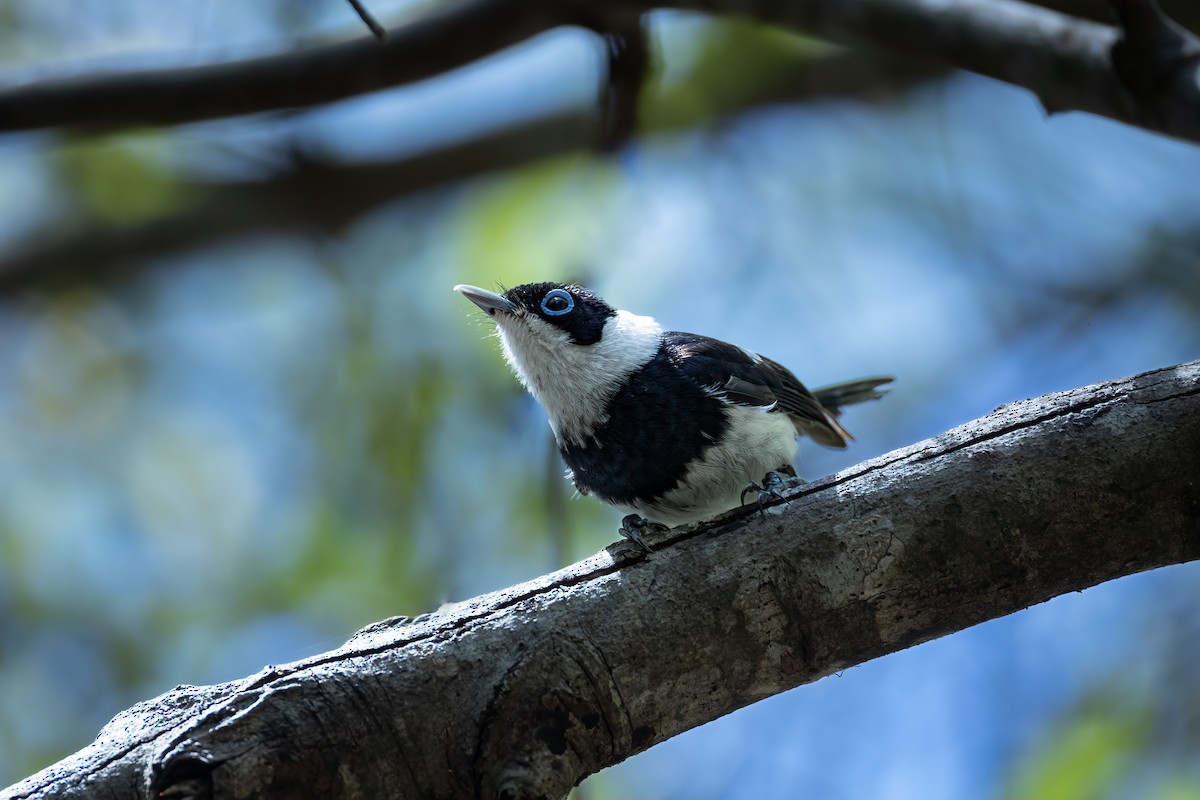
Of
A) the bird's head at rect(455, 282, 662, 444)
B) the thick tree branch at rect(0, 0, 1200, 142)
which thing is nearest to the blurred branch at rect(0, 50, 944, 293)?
the thick tree branch at rect(0, 0, 1200, 142)

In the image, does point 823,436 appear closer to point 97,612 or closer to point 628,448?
point 628,448

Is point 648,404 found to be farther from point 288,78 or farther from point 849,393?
point 288,78

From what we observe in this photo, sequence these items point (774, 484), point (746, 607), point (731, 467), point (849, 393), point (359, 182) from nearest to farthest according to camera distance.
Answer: point (746, 607) → point (774, 484) → point (731, 467) → point (849, 393) → point (359, 182)

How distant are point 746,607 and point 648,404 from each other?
1.29m

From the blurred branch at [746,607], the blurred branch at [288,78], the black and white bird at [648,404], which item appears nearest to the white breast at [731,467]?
the black and white bird at [648,404]

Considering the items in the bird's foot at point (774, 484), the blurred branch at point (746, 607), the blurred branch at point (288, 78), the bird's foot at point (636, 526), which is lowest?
the blurred branch at point (746, 607)

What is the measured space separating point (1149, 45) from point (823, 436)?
2.13m

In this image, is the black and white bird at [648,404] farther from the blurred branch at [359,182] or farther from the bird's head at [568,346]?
the blurred branch at [359,182]

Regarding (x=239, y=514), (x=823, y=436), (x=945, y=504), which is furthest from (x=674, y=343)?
(x=239, y=514)

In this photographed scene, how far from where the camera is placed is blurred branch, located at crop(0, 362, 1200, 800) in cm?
262

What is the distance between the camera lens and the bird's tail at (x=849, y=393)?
5094 millimetres

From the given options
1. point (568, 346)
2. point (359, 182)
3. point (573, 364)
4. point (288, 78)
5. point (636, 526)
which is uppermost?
point (359, 182)

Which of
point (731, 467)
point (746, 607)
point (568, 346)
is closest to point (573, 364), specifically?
point (568, 346)

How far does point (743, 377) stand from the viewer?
418cm
